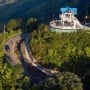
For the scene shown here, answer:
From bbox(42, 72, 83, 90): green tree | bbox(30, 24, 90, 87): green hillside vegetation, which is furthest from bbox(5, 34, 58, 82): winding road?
bbox(42, 72, 83, 90): green tree

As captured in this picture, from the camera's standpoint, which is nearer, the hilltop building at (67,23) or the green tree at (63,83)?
the green tree at (63,83)

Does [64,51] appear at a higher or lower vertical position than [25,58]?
higher

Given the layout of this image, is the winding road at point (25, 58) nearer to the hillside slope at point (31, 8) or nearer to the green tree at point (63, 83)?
the green tree at point (63, 83)

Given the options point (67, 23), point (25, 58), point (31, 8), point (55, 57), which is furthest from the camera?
point (31, 8)

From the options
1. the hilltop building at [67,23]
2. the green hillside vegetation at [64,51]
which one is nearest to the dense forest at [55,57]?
the green hillside vegetation at [64,51]

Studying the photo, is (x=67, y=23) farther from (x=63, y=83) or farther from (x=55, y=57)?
(x=63, y=83)

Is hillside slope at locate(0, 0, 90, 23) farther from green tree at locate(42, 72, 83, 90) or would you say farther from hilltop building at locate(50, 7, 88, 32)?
green tree at locate(42, 72, 83, 90)

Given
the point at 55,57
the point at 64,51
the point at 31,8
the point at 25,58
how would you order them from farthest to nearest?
the point at 31,8 < the point at 25,58 < the point at 64,51 < the point at 55,57

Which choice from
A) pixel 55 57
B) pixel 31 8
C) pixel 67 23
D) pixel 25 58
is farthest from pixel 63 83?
pixel 31 8
